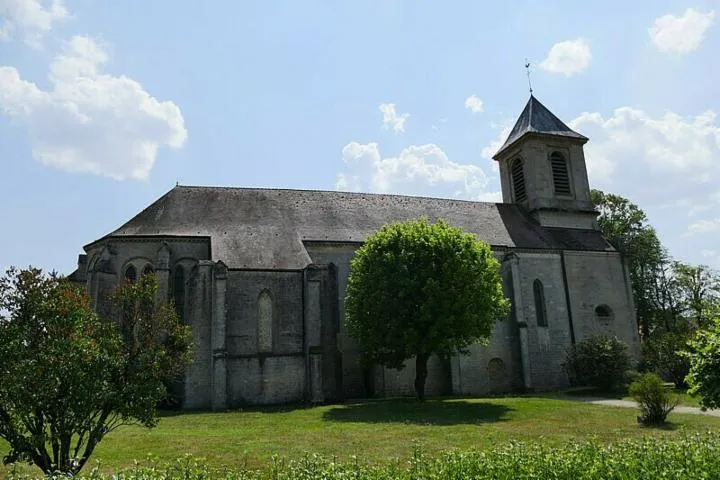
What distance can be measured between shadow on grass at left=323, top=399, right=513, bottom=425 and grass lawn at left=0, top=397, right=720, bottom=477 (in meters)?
0.03

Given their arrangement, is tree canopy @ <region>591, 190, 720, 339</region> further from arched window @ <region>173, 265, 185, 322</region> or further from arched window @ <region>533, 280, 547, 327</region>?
arched window @ <region>173, 265, 185, 322</region>

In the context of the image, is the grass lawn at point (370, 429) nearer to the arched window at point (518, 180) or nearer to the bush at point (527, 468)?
the bush at point (527, 468)

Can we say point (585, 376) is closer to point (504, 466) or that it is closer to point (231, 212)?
point (231, 212)

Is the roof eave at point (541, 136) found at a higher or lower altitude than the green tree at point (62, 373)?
higher

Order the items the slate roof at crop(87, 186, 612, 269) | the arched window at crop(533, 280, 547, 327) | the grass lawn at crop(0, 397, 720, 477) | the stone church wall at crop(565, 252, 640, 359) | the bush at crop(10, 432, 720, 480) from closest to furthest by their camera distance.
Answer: the bush at crop(10, 432, 720, 480), the grass lawn at crop(0, 397, 720, 477), the slate roof at crop(87, 186, 612, 269), the arched window at crop(533, 280, 547, 327), the stone church wall at crop(565, 252, 640, 359)

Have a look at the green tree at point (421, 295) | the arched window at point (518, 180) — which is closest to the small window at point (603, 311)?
the arched window at point (518, 180)

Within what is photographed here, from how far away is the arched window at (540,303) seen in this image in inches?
1240

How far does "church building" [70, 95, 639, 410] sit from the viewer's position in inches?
986

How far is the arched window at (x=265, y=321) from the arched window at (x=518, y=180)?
19.7 m

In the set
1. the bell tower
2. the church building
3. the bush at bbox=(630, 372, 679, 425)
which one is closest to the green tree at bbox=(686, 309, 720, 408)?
the bush at bbox=(630, 372, 679, 425)

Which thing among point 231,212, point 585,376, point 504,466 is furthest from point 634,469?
point 231,212

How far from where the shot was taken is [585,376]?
28.2 meters

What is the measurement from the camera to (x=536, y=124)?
1483 inches

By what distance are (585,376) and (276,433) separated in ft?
60.8
